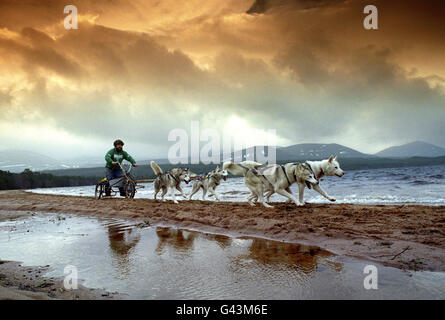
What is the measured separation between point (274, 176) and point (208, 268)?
6.42 meters

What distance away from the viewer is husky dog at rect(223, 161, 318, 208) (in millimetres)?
9648

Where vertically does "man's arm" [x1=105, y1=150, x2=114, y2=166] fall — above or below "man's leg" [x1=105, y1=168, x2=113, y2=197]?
above

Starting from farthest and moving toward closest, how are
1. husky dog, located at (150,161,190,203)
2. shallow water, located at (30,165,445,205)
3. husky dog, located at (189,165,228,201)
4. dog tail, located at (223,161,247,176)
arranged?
shallow water, located at (30,165,445,205)
husky dog, located at (189,165,228,201)
husky dog, located at (150,161,190,203)
dog tail, located at (223,161,247,176)

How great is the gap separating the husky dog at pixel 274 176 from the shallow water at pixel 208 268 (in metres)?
3.98

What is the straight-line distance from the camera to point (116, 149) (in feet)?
51.3

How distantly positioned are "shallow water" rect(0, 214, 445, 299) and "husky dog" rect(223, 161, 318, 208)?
13.1 ft

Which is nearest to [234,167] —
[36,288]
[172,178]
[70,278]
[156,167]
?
[172,178]

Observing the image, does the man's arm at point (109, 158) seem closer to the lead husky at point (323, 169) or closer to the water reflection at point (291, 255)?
the lead husky at point (323, 169)

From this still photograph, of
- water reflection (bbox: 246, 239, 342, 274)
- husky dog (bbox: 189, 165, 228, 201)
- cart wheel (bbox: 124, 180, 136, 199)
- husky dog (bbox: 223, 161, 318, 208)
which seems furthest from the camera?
cart wheel (bbox: 124, 180, 136, 199)

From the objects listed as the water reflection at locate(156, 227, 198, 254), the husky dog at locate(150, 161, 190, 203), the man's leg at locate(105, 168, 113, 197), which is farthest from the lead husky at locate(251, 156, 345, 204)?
the man's leg at locate(105, 168, 113, 197)

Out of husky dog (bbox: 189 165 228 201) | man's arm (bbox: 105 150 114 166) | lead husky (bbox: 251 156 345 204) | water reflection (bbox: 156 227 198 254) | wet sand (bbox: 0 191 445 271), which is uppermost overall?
man's arm (bbox: 105 150 114 166)

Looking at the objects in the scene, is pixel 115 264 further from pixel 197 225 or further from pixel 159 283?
pixel 197 225

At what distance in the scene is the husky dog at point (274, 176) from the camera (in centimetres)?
965

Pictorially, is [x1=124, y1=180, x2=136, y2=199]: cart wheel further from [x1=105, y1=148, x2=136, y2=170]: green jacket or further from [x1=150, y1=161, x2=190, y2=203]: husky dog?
[x1=150, y1=161, x2=190, y2=203]: husky dog
